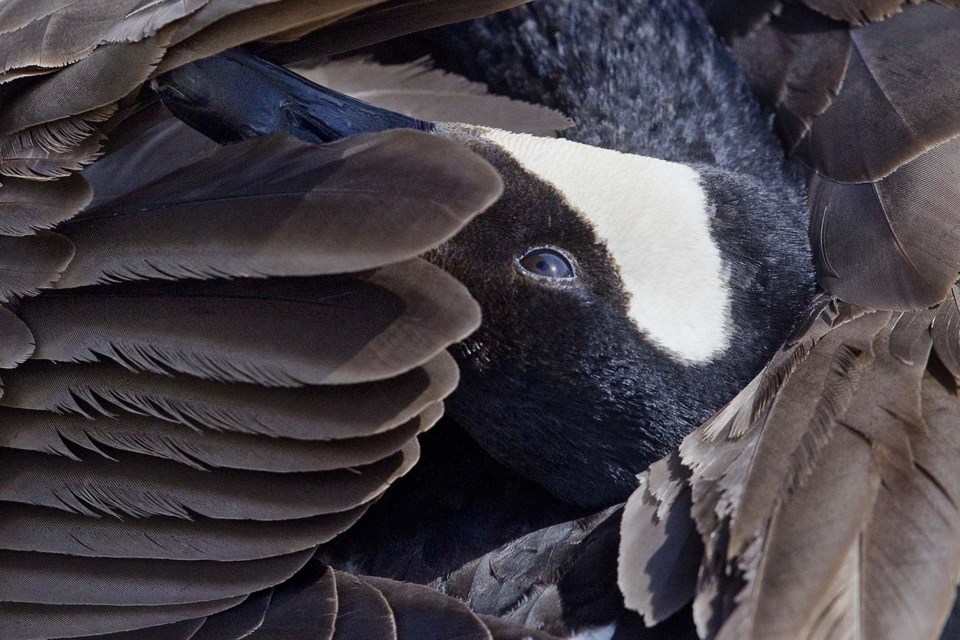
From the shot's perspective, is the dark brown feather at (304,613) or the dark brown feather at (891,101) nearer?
the dark brown feather at (304,613)

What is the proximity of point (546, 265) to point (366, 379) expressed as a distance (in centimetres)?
55

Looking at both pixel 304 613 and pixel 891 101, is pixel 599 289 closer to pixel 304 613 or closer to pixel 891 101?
pixel 891 101

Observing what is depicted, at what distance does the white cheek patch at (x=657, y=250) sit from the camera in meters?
2.38

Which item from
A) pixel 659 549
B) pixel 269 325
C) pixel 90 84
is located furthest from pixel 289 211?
pixel 659 549

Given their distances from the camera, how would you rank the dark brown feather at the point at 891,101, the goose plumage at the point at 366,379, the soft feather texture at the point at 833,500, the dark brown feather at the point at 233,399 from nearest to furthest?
1. the soft feather texture at the point at 833,500
2. the goose plumage at the point at 366,379
3. the dark brown feather at the point at 233,399
4. the dark brown feather at the point at 891,101

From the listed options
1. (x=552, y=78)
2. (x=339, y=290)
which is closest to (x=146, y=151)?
(x=339, y=290)

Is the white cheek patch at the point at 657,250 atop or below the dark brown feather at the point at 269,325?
below

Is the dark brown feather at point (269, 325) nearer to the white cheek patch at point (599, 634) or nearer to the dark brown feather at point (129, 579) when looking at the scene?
the dark brown feather at point (129, 579)

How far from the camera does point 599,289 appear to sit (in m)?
2.37

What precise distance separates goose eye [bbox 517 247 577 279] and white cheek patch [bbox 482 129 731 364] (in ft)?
0.29

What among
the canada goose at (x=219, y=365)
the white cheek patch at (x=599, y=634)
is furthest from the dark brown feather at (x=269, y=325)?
the white cheek patch at (x=599, y=634)

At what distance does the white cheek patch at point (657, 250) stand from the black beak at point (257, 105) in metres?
0.35

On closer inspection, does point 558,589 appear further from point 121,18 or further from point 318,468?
point 121,18

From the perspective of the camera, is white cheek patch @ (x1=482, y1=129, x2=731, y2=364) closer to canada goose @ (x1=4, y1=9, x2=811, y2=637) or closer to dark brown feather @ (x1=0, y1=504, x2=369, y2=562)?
canada goose @ (x1=4, y1=9, x2=811, y2=637)
